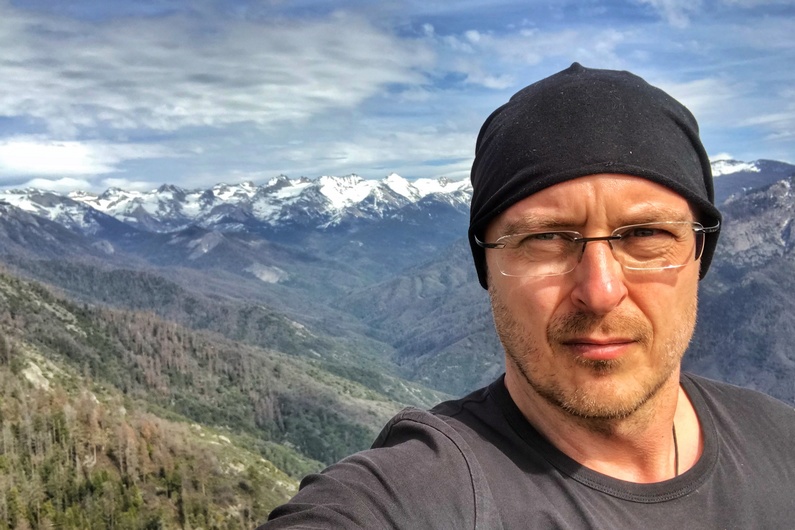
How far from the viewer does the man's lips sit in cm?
362

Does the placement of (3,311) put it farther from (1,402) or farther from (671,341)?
(671,341)

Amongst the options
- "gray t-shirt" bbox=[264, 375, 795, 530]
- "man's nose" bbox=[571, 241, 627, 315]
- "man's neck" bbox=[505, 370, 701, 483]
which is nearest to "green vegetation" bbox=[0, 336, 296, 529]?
"gray t-shirt" bbox=[264, 375, 795, 530]

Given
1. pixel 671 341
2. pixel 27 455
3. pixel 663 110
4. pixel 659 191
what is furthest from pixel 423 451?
pixel 27 455

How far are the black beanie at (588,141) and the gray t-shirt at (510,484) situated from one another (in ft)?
4.42

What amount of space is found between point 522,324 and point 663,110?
66.5 inches

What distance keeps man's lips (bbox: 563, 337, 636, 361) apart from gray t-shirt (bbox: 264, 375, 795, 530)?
618 millimetres

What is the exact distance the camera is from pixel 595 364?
3639 mm

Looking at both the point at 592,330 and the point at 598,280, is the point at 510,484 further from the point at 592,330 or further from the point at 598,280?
the point at 598,280

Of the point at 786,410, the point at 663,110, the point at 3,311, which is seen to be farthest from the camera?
the point at 3,311

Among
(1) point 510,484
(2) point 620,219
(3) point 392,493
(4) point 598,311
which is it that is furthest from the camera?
(2) point 620,219

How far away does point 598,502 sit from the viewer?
3.52m

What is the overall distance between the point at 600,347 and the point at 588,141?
48.8 inches

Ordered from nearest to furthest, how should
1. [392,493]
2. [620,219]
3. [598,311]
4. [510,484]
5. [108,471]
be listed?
1. [392,493]
2. [510,484]
3. [598,311]
4. [620,219]
5. [108,471]

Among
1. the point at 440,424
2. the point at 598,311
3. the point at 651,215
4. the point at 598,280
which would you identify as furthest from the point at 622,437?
the point at 651,215
